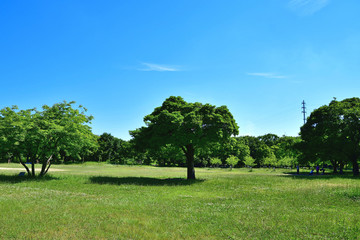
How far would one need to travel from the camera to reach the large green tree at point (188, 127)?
95.7ft

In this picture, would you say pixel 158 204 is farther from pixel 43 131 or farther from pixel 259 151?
pixel 259 151

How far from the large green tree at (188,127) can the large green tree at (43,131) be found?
8556 millimetres

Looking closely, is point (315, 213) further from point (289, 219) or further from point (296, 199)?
point (296, 199)

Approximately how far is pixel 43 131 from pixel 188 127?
1801cm

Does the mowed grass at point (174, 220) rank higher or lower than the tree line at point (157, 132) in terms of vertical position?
lower

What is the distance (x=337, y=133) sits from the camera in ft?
139

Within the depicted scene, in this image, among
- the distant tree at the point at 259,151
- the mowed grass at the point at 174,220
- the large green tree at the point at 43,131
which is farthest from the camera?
the distant tree at the point at 259,151

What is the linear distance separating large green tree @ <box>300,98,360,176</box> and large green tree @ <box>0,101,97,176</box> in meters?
41.0

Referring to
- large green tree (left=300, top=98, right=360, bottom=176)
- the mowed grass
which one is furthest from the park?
large green tree (left=300, top=98, right=360, bottom=176)

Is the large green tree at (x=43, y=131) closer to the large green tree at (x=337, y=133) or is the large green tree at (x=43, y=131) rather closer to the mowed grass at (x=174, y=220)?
the mowed grass at (x=174, y=220)

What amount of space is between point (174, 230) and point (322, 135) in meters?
44.5

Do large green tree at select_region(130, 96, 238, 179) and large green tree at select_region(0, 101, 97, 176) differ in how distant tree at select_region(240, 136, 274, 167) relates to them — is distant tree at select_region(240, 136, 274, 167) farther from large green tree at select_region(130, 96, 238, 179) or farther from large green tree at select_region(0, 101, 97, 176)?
large green tree at select_region(0, 101, 97, 176)

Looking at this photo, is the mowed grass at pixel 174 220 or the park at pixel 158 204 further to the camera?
the park at pixel 158 204

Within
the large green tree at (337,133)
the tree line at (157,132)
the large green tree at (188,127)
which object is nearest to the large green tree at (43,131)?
the tree line at (157,132)
